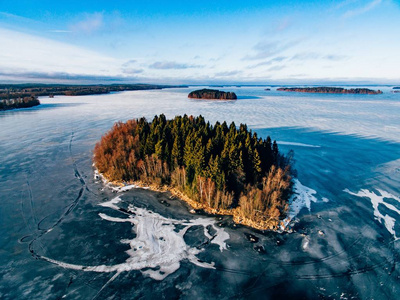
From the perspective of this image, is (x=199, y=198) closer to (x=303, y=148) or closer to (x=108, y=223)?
(x=108, y=223)

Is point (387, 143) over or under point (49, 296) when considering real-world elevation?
over

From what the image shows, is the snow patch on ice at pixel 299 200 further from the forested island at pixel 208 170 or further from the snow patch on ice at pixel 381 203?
the snow patch on ice at pixel 381 203

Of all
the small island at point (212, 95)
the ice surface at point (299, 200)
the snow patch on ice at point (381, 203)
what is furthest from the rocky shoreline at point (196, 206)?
the small island at point (212, 95)

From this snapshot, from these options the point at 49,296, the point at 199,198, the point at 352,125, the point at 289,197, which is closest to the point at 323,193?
the point at 289,197

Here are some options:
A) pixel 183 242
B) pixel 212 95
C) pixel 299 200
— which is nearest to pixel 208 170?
pixel 183 242

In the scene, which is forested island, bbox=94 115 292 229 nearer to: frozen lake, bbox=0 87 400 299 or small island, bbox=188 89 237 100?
frozen lake, bbox=0 87 400 299

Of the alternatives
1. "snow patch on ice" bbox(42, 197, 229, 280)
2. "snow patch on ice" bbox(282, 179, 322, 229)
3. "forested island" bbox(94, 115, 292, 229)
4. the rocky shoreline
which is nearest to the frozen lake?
"snow patch on ice" bbox(42, 197, 229, 280)
